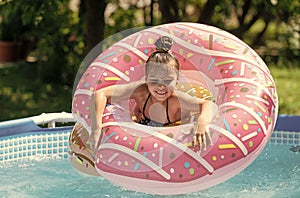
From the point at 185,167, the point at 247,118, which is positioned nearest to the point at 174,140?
the point at 185,167

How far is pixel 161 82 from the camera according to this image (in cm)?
390

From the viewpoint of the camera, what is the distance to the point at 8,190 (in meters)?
4.48

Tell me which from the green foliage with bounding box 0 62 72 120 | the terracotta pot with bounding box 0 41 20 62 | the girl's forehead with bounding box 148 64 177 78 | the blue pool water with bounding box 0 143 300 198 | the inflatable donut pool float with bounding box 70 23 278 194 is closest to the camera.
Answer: the inflatable donut pool float with bounding box 70 23 278 194

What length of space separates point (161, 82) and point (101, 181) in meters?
1.12

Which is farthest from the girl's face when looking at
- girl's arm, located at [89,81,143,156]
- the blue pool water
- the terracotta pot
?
the terracotta pot

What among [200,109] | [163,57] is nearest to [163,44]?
[163,57]

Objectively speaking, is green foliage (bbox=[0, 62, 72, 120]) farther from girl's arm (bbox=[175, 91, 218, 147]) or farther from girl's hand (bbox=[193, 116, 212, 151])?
girl's hand (bbox=[193, 116, 212, 151])

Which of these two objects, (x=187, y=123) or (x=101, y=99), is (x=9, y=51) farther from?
(x=187, y=123)

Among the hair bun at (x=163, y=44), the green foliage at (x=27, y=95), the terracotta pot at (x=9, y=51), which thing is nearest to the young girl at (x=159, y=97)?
the hair bun at (x=163, y=44)

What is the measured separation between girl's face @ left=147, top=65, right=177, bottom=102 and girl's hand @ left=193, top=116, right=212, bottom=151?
334 millimetres

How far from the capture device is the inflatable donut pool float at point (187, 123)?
3.65m

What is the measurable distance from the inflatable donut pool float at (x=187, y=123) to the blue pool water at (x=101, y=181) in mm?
461

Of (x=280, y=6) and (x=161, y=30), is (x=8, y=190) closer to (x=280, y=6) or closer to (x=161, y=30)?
(x=161, y=30)

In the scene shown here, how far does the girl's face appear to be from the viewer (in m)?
3.88
